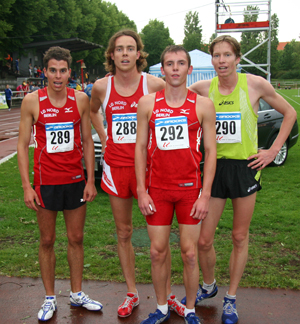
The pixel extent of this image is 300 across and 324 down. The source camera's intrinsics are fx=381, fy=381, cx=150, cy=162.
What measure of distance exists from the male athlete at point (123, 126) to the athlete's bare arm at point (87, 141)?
0.13 m

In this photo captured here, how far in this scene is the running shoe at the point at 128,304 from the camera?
3270mm

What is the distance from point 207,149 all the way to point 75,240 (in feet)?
4.75

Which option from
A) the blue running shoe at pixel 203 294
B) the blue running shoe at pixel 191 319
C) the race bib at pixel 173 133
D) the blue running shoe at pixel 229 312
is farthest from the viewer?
the blue running shoe at pixel 203 294

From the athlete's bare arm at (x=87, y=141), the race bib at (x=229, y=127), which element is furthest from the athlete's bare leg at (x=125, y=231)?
the race bib at (x=229, y=127)

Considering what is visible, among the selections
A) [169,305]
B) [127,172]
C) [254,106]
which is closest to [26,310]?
[169,305]

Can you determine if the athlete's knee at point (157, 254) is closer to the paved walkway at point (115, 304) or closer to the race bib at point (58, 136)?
the paved walkway at point (115, 304)

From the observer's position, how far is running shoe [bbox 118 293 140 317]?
327cm

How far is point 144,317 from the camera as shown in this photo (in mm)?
→ 3268

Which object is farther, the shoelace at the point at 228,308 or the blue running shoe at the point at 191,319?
the shoelace at the point at 228,308

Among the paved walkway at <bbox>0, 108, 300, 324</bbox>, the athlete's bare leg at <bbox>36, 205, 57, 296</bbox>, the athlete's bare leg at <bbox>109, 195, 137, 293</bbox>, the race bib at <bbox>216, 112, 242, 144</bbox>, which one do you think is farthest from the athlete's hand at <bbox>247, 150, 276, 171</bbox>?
the athlete's bare leg at <bbox>36, 205, 57, 296</bbox>

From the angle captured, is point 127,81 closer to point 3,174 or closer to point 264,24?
point 3,174

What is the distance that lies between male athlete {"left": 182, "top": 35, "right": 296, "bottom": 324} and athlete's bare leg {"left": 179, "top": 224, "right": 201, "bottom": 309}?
35 centimetres

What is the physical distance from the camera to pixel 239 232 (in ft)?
10.6

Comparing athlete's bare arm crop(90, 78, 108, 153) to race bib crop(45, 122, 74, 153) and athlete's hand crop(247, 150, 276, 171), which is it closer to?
race bib crop(45, 122, 74, 153)
